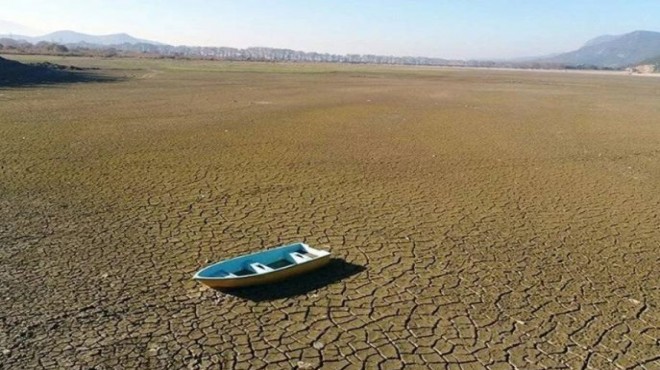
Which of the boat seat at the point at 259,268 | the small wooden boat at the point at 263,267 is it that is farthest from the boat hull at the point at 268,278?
the boat seat at the point at 259,268

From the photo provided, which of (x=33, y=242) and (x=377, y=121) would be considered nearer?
(x=33, y=242)

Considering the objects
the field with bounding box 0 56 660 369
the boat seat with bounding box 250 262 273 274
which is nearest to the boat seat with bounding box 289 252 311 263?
the field with bounding box 0 56 660 369

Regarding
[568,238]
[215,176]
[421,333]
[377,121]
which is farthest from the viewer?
[377,121]

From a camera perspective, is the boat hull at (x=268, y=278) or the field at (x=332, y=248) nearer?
the field at (x=332, y=248)

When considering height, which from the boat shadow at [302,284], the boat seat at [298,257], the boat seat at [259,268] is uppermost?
the boat seat at [298,257]

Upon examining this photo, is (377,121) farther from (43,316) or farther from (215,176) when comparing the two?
(43,316)

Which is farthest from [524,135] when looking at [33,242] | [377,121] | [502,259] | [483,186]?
[33,242]

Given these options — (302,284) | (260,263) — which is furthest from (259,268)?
(302,284)

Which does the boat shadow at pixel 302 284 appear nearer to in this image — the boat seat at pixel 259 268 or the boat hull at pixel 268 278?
the boat hull at pixel 268 278

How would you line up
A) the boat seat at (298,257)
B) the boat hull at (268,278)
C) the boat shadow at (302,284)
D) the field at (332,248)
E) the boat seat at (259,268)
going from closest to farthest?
the field at (332,248), the boat hull at (268,278), the boat shadow at (302,284), the boat seat at (259,268), the boat seat at (298,257)
